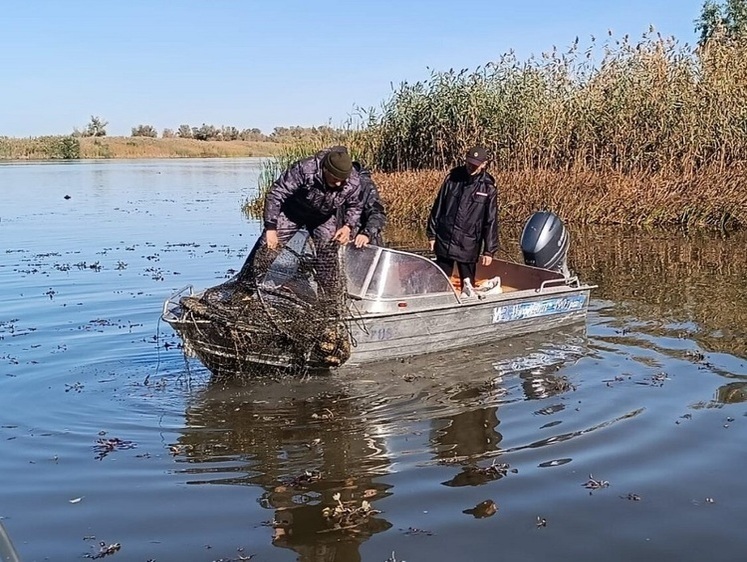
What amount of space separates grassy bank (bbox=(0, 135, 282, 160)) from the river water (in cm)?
6368

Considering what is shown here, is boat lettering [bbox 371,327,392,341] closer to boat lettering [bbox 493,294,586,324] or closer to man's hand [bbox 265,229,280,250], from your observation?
man's hand [bbox 265,229,280,250]

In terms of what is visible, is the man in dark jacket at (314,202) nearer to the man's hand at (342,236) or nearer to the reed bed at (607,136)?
the man's hand at (342,236)

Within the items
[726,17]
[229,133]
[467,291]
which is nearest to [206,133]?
[229,133]

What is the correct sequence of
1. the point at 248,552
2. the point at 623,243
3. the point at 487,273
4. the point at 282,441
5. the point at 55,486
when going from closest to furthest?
the point at 248,552 < the point at 55,486 < the point at 282,441 < the point at 487,273 < the point at 623,243

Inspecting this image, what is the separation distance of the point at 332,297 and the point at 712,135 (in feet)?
49.4

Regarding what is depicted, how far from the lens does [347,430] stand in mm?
6172

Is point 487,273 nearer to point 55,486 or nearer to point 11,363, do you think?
point 11,363

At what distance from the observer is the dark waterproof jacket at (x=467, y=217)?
9078 millimetres

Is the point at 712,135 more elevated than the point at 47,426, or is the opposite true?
the point at 712,135

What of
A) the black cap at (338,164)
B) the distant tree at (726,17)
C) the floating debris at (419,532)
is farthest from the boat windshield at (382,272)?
the distant tree at (726,17)

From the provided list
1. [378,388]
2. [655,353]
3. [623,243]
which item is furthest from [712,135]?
[378,388]

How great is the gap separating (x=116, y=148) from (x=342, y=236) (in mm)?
78824

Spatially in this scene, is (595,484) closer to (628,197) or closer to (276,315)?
(276,315)

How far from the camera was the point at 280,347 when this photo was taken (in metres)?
7.21
